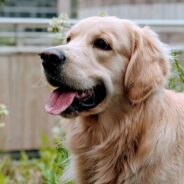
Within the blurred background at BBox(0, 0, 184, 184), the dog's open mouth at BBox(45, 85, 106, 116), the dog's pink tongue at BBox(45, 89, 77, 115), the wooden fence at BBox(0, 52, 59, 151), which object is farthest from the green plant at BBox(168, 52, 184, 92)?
the wooden fence at BBox(0, 52, 59, 151)

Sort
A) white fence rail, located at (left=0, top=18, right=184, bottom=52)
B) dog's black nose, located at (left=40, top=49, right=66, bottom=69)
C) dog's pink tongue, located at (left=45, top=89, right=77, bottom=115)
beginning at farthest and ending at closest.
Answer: white fence rail, located at (left=0, top=18, right=184, bottom=52) → dog's pink tongue, located at (left=45, top=89, right=77, bottom=115) → dog's black nose, located at (left=40, top=49, right=66, bottom=69)

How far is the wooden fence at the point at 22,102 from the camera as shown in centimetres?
888

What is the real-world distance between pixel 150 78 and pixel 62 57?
629 millimetres

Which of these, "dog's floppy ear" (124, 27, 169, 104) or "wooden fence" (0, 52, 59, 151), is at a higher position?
"dog's floppy ear" (124, 27, 169, 104)

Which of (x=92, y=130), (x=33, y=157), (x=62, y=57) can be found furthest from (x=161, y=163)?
(x=33, y=157)

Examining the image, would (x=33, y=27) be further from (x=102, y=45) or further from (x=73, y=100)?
(x=73, y=100)

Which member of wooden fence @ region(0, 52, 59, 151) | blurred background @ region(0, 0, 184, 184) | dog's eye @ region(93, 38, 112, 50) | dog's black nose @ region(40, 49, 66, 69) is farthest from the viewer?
wooden fence @ region(0, 52, 59, 151)

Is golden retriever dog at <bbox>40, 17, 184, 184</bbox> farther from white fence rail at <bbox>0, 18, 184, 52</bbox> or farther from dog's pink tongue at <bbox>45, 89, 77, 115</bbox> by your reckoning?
white fence rail at <bbox>0, 18, 184, 52</bbox>

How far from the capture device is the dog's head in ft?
13.6

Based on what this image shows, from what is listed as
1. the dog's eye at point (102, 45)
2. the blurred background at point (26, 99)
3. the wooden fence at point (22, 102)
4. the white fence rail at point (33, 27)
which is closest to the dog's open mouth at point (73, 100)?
the dog's eye at point (102, 45)

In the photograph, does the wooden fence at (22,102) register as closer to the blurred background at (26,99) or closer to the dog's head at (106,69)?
the blurred background at (26,99)

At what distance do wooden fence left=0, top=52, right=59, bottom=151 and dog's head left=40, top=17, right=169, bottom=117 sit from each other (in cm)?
455

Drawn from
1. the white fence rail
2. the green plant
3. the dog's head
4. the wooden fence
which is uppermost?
the dog's head

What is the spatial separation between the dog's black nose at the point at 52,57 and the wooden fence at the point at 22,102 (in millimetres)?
4801
